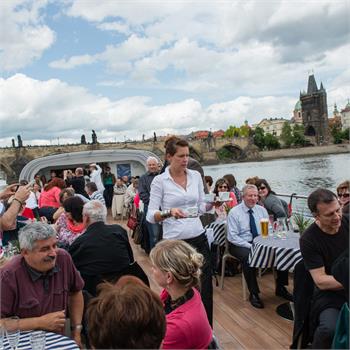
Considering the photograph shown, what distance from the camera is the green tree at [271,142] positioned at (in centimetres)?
8081

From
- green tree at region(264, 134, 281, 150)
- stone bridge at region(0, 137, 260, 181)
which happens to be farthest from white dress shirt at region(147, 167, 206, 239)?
green tree at region(264, 134, 281, 150)

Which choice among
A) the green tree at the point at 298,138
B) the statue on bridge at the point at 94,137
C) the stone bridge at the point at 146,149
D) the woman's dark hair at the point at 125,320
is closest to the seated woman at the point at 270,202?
the woman's dark hair at the point at 125,320

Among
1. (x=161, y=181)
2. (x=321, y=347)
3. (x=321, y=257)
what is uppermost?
(x=161, y=181)

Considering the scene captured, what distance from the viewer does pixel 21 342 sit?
65.6 inches

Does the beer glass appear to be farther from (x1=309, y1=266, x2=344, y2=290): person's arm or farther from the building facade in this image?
the building facade

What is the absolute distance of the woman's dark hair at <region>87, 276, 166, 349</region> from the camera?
1.03 metres

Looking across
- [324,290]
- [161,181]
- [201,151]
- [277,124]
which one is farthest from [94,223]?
[277,124]

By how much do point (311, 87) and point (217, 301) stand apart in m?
91.0

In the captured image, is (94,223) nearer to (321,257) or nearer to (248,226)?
(321,257)

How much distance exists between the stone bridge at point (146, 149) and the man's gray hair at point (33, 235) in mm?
36896

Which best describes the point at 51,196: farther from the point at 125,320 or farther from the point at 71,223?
the point at 125,320

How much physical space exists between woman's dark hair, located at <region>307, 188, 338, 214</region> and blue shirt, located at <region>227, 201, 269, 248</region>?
1.49m

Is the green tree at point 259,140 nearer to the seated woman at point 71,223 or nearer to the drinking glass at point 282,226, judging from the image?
the drinking glass at point 282,226

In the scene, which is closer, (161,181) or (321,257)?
(321,257)
